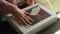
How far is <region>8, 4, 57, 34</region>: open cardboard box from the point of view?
0.58 m

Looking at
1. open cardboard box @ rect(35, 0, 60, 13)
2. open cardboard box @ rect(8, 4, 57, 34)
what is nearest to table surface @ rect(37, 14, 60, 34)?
open cardboard box @ rect(8, 4, 57, 34)

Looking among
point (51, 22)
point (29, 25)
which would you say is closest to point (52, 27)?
point (51, 22)

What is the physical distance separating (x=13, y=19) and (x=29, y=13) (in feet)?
0.31

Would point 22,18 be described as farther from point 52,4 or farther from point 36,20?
point 52,4

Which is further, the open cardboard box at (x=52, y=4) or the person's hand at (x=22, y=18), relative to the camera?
the open cardboard box at (x=52, y=4)

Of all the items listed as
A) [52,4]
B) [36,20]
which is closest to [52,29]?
[36,20]

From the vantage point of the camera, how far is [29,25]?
1.94 ft

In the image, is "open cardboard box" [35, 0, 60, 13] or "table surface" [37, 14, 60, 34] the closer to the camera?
"table surface" [37, 14, 60, 34]

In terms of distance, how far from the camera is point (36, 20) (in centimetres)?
62

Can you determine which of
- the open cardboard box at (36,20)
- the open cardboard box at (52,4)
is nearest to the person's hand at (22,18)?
the open cardboard box at (36,20)

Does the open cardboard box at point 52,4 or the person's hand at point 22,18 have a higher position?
the open cardboard box at point 52,4

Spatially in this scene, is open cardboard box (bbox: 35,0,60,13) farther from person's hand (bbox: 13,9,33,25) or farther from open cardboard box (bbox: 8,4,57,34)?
person's hand (bbox: 13,9,33,25)

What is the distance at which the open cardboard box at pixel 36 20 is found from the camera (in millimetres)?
580

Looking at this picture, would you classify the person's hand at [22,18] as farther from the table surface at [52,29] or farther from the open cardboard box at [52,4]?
the open cardboard box at [52,4]
